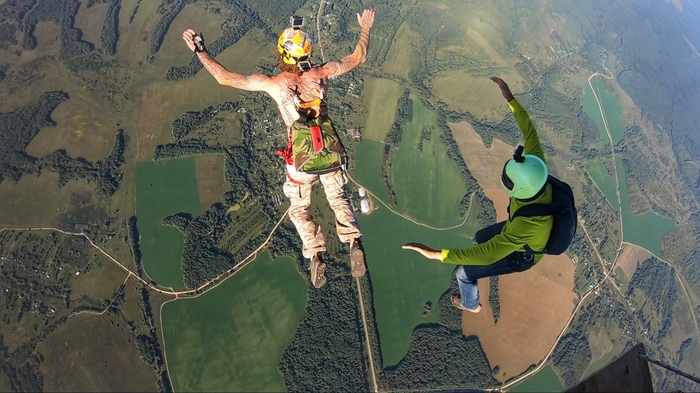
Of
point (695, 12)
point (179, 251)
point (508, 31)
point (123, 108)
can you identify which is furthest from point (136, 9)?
point (695, 12)

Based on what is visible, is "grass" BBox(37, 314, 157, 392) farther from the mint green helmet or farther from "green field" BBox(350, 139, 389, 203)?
the mint green helmet

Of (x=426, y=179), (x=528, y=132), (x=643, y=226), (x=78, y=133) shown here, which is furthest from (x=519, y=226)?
(x=643, y=226)

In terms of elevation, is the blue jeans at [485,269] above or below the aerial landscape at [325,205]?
above

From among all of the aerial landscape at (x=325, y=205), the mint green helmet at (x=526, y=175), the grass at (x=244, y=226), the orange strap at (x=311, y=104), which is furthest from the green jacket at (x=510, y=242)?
the grass at (x=244, y=226)

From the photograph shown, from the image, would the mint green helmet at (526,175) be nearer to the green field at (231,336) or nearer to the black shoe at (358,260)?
the black shoe at (358,260)

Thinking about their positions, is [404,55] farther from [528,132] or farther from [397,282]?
[528,132]

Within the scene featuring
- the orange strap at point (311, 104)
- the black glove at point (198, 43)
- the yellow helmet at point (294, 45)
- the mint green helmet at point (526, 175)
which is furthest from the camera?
the orange strap at point (311, 104)

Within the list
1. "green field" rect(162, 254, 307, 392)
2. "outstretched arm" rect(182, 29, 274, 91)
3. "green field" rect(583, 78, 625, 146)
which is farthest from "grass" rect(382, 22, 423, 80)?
"outstretched arm" rect(182, 29, 274, 91)
